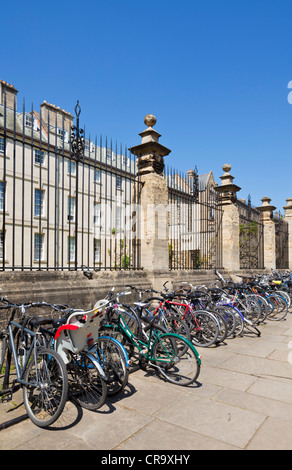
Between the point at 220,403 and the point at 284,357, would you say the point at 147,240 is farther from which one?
the point at 220,403

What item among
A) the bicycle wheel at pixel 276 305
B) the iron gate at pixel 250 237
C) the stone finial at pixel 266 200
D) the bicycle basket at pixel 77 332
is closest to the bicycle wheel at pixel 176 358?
the bicycle basket at pixel 77 332

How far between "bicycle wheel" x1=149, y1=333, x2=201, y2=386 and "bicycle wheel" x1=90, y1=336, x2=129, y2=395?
0.65 metres

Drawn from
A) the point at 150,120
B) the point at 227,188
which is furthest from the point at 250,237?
the point at 150,120

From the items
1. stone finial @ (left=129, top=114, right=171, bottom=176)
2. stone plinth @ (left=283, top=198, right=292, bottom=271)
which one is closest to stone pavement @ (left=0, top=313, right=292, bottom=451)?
stone finial @ (left=129, top=114, right=171, bottom=176)

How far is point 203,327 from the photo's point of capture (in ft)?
17.6

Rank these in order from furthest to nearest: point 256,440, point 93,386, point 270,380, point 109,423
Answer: point 270,380 → point 93,386 → point 109,423 → point 256,440

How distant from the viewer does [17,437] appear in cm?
257

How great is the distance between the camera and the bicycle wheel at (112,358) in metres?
3.33

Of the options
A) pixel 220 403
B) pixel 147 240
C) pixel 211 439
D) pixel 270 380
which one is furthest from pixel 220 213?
pixel 211 439

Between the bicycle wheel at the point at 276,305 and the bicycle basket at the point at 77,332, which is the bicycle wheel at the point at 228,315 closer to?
the bicycle wheel at the point at 276,305

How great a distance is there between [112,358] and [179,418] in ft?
2.92

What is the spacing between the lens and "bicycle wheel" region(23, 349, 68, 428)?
273 centimetres

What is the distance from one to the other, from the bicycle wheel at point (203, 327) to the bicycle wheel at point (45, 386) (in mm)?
2912

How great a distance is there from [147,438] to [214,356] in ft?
8.22
